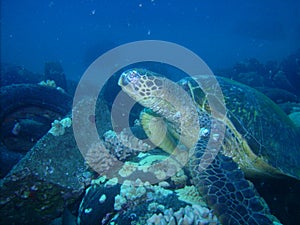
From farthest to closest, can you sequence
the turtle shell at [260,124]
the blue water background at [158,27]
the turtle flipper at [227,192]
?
the blue water background at [158,27] → the turtle shell at [260,124] → the turtle flipper at [227,192]

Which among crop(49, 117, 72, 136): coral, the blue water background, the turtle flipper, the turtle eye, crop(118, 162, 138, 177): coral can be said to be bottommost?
the turtle flipper

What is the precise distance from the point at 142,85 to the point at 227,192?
6.42 feet

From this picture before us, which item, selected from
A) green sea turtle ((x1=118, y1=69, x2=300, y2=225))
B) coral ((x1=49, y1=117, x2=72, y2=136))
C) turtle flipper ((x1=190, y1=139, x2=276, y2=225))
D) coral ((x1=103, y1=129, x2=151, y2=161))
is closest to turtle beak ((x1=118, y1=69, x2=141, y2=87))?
green sea turtle ((x1=118, y1=69, x2=300, y2=225))

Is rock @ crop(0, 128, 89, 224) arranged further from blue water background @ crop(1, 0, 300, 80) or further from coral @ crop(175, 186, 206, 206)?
blue water background @ crop(1, 0, 300, 80)

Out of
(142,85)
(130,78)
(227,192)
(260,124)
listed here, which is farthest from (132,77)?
(260,124)

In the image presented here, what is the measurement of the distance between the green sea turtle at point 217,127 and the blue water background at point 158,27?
3883 cm

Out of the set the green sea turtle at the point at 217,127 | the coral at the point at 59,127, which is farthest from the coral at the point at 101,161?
the green sea turtle at the point at 217,127

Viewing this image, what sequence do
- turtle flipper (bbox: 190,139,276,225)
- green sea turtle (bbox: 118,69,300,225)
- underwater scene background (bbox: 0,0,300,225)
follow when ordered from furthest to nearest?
1. green sea turtle (bbox: 118,69,300,225)
2. underwater scene background (bbox: 0,0,300,225)
3. turtle flipper (bbox: 190,139,276,225)

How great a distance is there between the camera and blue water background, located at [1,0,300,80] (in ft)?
147

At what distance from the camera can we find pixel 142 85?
3408 millimetres

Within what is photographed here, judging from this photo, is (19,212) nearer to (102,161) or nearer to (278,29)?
(102,161)

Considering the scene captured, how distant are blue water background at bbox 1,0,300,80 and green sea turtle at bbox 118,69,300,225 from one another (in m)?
38.8

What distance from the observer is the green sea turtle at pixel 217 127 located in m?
3.05

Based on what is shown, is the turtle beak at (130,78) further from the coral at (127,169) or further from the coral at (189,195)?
the coral at (189,195)
